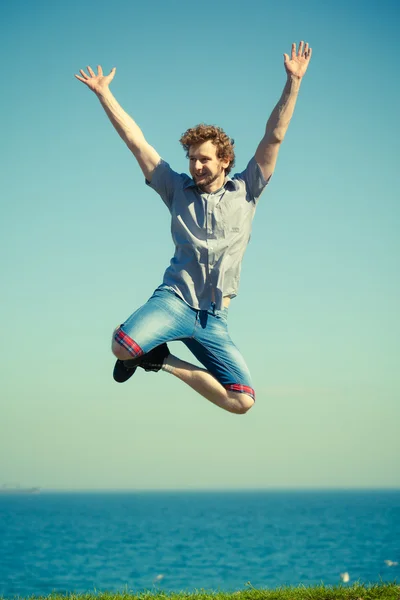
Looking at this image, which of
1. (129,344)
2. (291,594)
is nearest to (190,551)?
(291,594)

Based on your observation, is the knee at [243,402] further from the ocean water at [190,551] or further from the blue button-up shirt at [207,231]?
the ocean water at [190,551]

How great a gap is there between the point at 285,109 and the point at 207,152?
2.53 ft

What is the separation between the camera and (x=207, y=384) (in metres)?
7.16

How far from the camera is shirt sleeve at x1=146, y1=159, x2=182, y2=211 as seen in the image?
729 centimetres

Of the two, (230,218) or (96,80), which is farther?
(96,80)

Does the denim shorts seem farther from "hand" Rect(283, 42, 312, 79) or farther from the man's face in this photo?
"hand" Rect(283, 42, 312, 79)

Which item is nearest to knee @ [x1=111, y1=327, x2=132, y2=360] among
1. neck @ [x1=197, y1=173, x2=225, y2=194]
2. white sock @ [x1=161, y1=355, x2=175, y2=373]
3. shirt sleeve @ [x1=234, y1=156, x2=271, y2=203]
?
white sock @ [x1=161, y1=355, x2=175, y2=373]

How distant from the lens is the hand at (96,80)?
729 centimetres

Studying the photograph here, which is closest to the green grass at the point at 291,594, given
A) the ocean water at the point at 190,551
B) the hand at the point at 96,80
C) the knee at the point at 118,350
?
the knee at the point at 118,350

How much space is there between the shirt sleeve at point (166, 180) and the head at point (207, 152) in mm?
176

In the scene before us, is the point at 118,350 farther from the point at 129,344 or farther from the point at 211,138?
the point at 211,138

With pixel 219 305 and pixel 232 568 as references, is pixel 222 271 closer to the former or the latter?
pixel 219 305

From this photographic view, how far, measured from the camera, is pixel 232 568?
55562 millimetres

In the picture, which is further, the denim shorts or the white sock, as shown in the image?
the white sock
